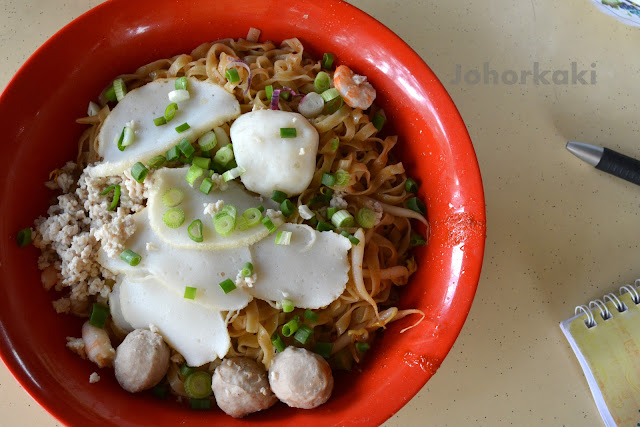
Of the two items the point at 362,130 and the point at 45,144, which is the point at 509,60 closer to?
the point at 362,130

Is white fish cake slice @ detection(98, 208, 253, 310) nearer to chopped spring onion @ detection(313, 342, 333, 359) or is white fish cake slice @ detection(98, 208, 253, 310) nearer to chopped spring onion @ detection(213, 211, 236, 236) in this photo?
chopped spring onion @ detection(213, 211, 236, 236)

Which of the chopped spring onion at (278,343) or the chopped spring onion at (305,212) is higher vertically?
the chopped spring onion at (305,212)

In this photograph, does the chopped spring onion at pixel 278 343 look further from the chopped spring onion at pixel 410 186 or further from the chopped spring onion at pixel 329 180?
the chopped spring onion at pixel 410 186

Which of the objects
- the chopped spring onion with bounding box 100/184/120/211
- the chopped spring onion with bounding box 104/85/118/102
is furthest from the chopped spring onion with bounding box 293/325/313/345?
the chopped spring onion with bounding box 104/85/118/102

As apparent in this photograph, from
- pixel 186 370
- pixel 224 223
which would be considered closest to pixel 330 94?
pixel 224 223

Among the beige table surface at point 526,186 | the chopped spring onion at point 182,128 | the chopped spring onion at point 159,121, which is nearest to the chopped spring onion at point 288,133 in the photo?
the chopped spring onion at point 182,128

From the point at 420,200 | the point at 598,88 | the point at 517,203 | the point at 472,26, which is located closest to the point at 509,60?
the point at 472,26
